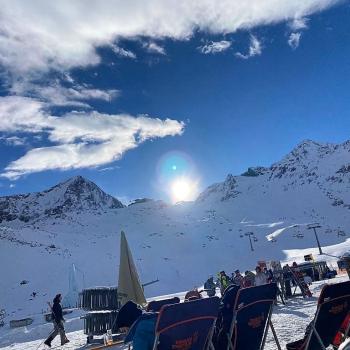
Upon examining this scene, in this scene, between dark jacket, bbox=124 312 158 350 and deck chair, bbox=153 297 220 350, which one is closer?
deck chair, bbox=153 297 220 350

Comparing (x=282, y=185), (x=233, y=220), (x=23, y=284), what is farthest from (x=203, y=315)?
(x=282, y=185)

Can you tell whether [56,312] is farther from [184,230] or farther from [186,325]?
[184,230]

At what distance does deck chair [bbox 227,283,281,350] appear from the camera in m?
4.65

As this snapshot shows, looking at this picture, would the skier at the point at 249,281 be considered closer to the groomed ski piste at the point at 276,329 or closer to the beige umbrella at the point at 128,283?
the groomed ski piste at the point at 276,329

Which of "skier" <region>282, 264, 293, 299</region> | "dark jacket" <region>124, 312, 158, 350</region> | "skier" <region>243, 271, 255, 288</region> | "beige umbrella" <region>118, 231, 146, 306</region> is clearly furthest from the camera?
"skier" <region>282, 264, 293, 299</region>

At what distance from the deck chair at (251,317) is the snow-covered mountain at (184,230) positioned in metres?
28.5

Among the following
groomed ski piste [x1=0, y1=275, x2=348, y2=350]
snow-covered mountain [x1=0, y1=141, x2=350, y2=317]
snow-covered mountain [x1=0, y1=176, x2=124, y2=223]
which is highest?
snow-covered mountain [x1=0, y1=176, x2=124, y2=223]

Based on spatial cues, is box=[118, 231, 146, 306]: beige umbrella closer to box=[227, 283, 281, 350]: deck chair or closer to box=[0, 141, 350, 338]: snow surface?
box=[227, 283, 281, 350]: deck chair

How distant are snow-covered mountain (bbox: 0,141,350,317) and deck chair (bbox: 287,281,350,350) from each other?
29.0 meters

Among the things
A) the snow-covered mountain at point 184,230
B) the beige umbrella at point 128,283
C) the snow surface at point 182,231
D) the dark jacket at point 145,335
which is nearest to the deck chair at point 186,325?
the dark jacket at point 145,335

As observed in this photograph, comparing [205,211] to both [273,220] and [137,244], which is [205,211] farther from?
[137,244]

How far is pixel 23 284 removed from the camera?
119 feet

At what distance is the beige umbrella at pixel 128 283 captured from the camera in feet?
37.6

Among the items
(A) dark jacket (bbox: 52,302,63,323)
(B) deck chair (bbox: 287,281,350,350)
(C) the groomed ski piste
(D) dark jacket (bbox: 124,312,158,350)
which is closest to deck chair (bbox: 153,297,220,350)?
(D) dark jacket (bbox: 124,312,158,350)
